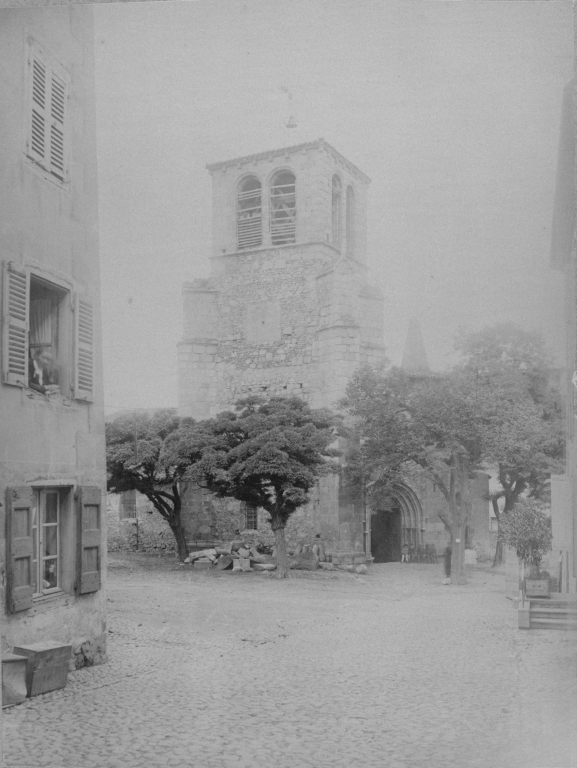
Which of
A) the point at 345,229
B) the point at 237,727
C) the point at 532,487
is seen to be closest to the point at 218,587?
the point at 237,727

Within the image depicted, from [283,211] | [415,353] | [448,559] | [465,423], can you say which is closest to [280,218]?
[283,211]

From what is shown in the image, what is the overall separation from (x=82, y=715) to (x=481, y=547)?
98.9 inches

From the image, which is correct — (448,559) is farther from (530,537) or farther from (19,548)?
(19,548)

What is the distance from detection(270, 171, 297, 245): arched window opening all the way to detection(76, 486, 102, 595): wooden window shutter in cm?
201

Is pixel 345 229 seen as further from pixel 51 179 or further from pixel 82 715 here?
pixel 82 715

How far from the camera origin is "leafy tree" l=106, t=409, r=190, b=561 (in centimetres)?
534

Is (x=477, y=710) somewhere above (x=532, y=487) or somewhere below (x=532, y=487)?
below

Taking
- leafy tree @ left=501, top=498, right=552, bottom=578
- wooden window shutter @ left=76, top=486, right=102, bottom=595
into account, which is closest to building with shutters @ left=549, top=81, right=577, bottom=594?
leafy tree @ left=501, top=498, right=552, bottom=578

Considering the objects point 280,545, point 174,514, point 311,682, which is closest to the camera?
point 311,682

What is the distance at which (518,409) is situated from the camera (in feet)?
16.1

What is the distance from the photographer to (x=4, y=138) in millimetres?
5117

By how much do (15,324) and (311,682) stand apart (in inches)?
109

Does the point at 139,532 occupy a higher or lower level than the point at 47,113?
lower

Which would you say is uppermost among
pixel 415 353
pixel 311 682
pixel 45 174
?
pixel 45 174
